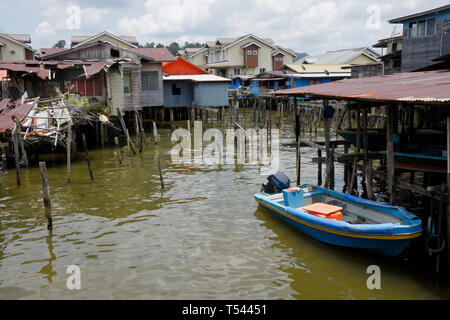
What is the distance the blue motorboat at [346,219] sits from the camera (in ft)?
25.8

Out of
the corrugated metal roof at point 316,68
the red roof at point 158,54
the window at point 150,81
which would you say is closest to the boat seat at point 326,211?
the red roof at point 158,54

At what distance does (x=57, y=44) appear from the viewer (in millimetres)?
93312

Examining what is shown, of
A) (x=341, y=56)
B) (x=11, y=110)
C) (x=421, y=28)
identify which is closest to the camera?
(x=11, y=110)

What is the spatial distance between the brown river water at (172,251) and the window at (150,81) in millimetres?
14733

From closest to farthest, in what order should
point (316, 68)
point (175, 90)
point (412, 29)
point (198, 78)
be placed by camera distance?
point (412, 29) < point (198, 78) < point (175, 90) < point (316, 68)

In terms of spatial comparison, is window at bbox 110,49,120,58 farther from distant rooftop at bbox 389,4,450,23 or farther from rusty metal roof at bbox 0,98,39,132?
distant rooftop at bbox 389,4,450,23

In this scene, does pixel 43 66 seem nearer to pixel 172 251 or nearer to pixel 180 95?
pixel 180 95

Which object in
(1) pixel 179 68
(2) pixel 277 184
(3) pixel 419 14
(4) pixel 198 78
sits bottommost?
(2) pixel 277 184

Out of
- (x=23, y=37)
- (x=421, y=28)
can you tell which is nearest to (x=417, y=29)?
(x=421, y=28)

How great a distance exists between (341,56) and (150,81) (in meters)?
27.1

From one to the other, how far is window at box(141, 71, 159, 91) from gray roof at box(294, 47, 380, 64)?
24.2 m

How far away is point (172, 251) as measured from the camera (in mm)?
9445

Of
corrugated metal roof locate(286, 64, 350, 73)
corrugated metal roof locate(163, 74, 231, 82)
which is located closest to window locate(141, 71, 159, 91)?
corrugated metal roof locate(163, 74, 231, 82)
